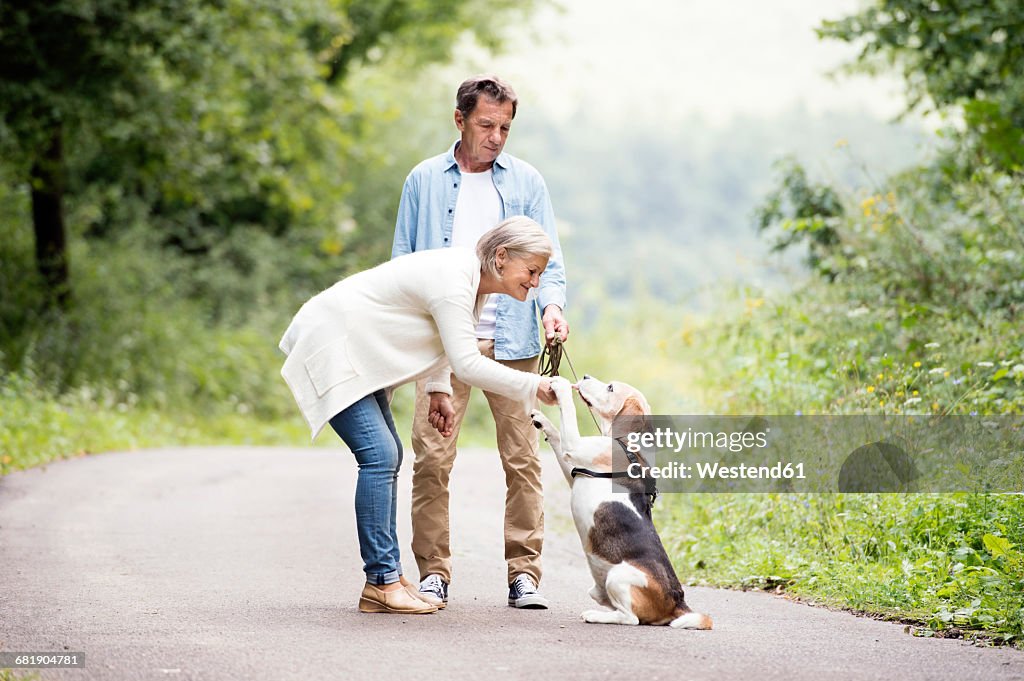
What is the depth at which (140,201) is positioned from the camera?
24.8 metres

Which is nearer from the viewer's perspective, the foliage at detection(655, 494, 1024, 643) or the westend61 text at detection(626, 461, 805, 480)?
the foliage at detection(655, 494, 1024, 643)

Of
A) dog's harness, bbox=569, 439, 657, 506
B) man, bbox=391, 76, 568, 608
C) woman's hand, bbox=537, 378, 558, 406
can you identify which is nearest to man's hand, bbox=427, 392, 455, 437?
man, bbox=391, 76, 568, 608

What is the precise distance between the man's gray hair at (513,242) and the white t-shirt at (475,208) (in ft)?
1.83

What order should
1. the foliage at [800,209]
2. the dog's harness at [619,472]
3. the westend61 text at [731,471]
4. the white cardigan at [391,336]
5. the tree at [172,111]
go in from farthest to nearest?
the tree at [172,111], the foliage at [800,209], the westend61 text at [731,471], the dog's harness at [619,472], the white cardigan at [391,336]

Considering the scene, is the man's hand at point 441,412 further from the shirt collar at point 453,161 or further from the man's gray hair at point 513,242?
the shirt collar at point 453,161

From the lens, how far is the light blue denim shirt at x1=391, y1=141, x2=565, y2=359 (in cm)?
588

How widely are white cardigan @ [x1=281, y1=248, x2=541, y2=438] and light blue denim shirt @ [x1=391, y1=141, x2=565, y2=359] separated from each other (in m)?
0.47

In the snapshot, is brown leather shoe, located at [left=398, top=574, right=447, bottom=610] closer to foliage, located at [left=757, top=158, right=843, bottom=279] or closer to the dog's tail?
the dog's tail

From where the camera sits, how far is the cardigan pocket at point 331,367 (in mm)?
Answer: 5305

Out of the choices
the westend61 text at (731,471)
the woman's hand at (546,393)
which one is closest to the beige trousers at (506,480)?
the woman's hand at (546,393)

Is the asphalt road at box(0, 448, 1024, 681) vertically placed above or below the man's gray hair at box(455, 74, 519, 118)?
below

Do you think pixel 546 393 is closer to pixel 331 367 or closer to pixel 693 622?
pixel 331 367

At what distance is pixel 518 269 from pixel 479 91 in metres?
0.98

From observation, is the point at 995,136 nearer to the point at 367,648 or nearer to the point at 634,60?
the point at 367,648
